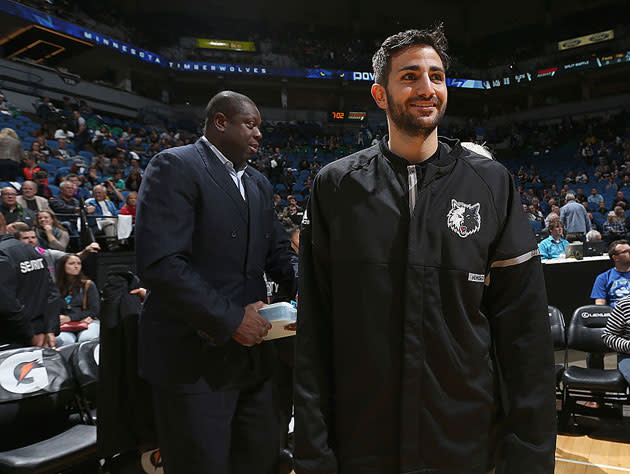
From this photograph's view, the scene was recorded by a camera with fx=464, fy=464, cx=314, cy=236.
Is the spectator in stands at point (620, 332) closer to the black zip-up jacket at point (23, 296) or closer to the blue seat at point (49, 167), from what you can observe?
the black zip-up jacket at point (23, 296)

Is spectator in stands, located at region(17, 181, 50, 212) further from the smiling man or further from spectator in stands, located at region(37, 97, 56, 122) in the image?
spectator in stands, located at region(37, 97, 56, 122)

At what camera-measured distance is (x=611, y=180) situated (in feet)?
49.6

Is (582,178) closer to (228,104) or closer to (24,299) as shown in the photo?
(24,299)

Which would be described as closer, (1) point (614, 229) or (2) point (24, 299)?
(2) point (24, 299)

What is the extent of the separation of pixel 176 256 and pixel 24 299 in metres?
2.77

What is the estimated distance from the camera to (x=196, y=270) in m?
1.55

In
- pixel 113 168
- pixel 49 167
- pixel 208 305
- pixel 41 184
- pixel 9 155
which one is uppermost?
pixel 113 168

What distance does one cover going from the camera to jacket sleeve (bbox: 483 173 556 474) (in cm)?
107

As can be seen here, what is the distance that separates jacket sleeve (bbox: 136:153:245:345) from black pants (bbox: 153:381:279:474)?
23 centimetres

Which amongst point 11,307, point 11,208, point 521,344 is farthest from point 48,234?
point 521,344

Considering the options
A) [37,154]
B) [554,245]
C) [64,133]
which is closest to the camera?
[554,245]

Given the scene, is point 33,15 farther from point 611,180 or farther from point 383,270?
point 611,180

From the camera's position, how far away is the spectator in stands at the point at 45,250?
445 cm

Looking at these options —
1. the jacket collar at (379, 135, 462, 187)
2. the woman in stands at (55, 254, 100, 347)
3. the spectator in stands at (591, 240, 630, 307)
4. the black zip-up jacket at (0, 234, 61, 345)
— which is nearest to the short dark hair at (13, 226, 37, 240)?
the woman in stands at (55, 254, 100, 347)
